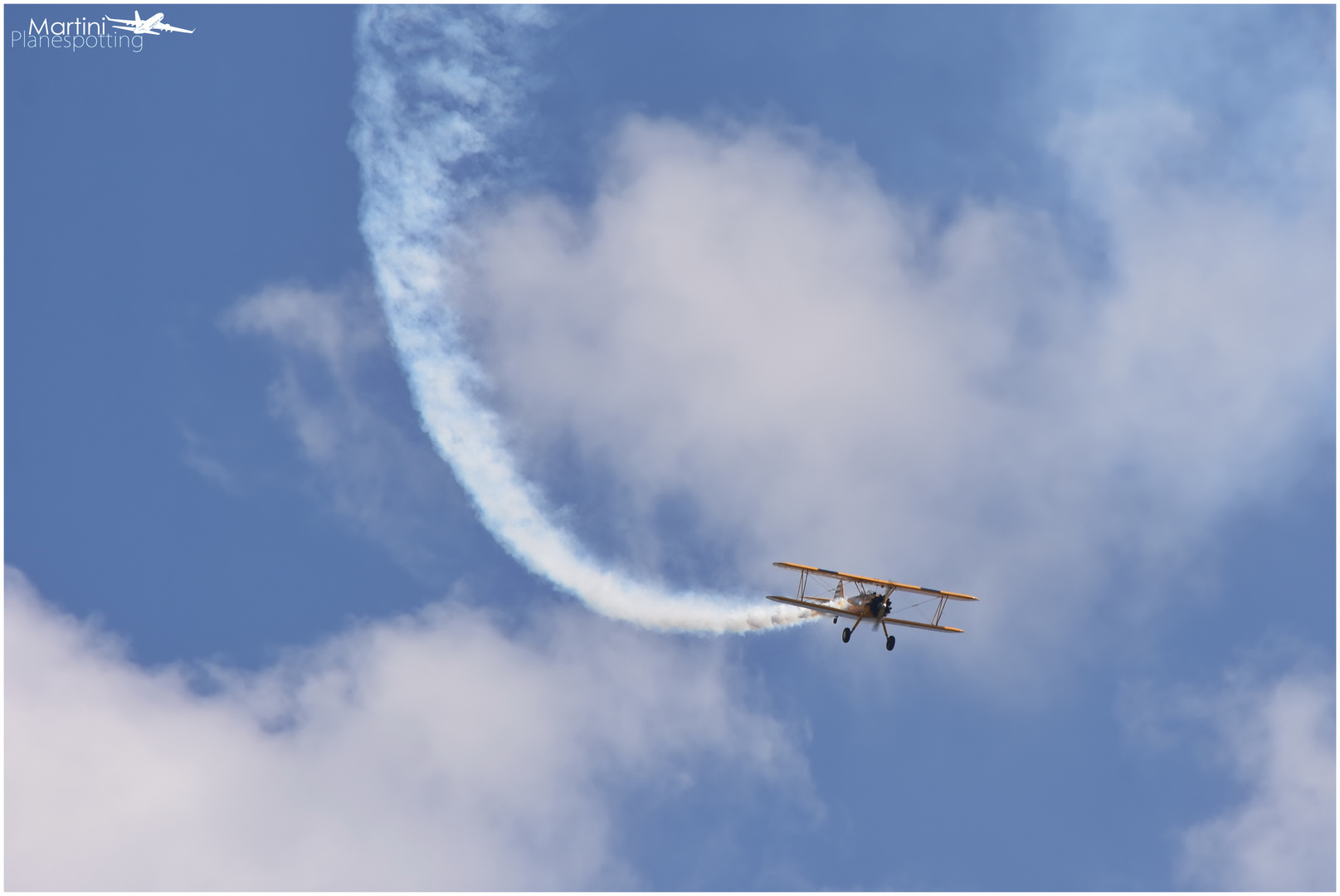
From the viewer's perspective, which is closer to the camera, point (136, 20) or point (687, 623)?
point (687, 623)

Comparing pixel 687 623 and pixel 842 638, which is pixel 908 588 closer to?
pixel 842 638

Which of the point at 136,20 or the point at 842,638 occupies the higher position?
the point at 136,20

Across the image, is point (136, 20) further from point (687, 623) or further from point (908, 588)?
point (908, 588)

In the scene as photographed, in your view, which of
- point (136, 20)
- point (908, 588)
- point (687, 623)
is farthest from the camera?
point (136, 20)

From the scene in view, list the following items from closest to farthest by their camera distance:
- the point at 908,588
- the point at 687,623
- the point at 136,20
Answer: the point at 908,588 < the point at 687,623 < the point at 136,20

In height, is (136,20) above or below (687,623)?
above

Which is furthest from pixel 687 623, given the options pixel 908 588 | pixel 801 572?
pixel 908 588

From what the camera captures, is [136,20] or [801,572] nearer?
[801,572]

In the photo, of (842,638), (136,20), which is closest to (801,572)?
(842,638)

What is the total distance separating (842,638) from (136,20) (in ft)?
225

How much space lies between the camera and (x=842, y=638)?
9350 cm

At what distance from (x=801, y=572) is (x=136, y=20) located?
63837 millimetres

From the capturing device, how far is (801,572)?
94.5 metres

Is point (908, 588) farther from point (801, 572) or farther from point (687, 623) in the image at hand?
point (687, 623)
